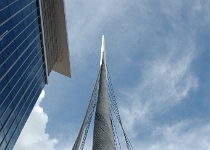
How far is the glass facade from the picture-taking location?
2698cm

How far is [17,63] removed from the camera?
30562mm

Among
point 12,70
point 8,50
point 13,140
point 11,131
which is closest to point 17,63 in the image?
point 12,70

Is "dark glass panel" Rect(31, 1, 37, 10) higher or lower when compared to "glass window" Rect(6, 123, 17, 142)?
higher

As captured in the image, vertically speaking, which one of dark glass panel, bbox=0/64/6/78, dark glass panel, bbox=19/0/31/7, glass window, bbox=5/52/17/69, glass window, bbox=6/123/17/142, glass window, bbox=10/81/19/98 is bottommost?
glass window, bbox=6/123/17/142

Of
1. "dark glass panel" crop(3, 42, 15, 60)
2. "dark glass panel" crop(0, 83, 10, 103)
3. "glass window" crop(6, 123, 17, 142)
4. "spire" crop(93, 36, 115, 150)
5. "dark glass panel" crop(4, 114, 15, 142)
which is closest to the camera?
"spire" crop(93, 36, 115, 150)

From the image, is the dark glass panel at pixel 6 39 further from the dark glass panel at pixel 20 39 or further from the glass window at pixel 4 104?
the glass window at pixel 4 104

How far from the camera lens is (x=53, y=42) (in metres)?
45.1

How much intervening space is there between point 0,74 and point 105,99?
10060mm

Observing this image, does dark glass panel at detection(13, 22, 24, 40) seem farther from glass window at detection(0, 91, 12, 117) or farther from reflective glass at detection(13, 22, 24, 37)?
glass window at detection(0, 91, 12, 117)

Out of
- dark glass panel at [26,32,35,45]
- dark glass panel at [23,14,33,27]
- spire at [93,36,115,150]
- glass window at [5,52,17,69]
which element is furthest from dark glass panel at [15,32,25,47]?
spire at [93,36,115,150]

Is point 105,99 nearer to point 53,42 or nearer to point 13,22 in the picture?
point 13,22

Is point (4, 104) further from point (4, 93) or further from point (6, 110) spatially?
point (4, 93)

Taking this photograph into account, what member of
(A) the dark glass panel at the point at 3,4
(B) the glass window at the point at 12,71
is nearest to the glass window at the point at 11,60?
(B) the glass window at the point at 12,71

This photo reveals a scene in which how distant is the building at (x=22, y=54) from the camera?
27.2 m
